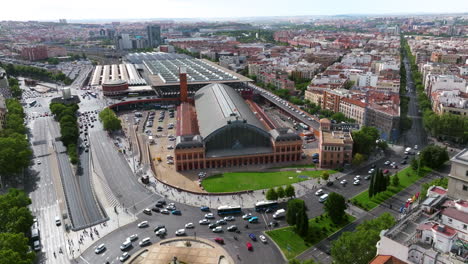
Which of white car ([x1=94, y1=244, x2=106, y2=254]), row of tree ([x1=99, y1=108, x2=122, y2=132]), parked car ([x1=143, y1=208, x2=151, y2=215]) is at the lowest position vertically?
white car ([x1=94, y1=244, x2=106, y2=254])

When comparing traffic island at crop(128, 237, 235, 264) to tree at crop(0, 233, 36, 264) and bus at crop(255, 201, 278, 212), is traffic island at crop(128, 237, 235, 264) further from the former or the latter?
tree at crop(0, 233, 36, 264)

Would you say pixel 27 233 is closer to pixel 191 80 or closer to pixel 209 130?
pixel 209 130

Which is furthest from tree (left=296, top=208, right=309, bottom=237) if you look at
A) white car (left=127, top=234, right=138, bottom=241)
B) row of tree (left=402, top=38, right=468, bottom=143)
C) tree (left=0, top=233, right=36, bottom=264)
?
row of tree (left=402, top=38, right=468, bottom=143)

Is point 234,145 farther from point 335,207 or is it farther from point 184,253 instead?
point 184,253

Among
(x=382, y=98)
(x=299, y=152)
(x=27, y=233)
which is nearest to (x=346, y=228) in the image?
(x=299, y=152)

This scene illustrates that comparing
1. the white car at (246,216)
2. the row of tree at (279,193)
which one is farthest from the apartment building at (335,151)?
the white car at (246,216)

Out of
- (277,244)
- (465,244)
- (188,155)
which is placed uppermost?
(465,244)
